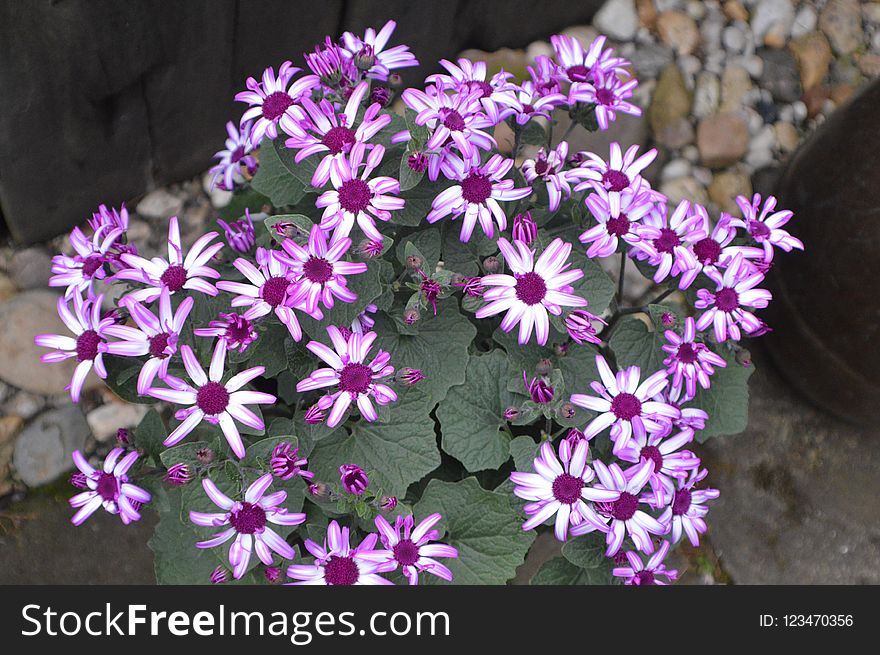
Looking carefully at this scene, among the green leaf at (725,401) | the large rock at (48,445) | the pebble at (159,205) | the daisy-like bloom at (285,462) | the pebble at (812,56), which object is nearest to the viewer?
the daisy-like bloom at (285,462)

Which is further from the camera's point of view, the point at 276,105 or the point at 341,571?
the point at 276,105

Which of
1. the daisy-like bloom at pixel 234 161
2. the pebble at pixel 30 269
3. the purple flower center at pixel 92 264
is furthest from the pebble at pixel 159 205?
the purple flower center at pixel 92 264

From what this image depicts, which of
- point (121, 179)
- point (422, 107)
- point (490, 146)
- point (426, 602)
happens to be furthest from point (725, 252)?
point (121, 179)

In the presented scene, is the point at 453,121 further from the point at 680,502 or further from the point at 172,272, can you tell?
the point at 680,502

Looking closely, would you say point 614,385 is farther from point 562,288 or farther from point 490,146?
point 490,146

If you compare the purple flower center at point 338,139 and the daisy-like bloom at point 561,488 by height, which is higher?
the purple flower center at point 338,139

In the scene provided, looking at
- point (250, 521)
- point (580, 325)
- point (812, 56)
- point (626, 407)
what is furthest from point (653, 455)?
point (812, 56)

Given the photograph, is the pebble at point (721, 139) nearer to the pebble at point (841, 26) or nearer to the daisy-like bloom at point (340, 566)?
the pebble at point (841, 26)
